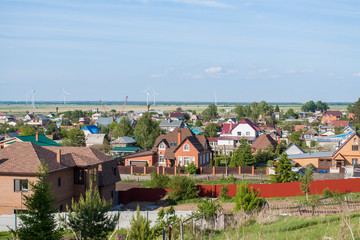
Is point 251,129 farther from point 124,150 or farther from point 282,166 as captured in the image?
point 282,166

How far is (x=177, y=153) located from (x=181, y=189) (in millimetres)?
16581

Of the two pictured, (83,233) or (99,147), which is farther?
(99,147)

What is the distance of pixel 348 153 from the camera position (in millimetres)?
46781

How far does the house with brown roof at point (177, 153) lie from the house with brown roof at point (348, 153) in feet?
51.5

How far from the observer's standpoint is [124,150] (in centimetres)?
5916

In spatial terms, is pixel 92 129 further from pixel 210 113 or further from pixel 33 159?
pixel 210 113

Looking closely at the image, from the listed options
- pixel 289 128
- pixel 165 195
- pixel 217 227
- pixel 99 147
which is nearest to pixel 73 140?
pixel 99 147

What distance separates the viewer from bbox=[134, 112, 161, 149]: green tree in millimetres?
65562

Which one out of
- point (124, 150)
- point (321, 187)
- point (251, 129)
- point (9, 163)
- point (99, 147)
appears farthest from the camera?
point (251, 129)

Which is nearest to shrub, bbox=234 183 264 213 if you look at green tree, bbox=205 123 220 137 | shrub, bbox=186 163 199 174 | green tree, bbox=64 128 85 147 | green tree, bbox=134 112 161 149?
shrub, bbox=186 163 199 174

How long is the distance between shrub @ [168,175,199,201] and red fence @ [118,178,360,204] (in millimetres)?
1198

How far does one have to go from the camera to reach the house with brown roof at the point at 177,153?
4875 cm

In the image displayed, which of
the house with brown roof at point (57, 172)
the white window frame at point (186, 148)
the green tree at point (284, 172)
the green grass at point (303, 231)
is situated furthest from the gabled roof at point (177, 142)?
the green grass at point (303, 231)

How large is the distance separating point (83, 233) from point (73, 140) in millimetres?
48067
